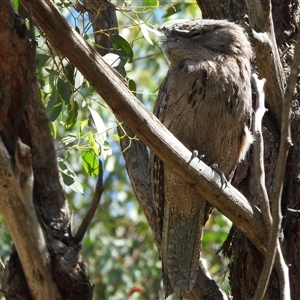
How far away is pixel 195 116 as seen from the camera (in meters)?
3.08

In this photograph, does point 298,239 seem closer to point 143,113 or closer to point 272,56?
point 272,56

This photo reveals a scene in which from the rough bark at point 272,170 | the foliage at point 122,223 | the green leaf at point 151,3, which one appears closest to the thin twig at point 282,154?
the rough bark at point 272,170

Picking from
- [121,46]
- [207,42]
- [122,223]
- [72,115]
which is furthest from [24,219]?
[122,223]

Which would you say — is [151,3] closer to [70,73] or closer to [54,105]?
[70,73]

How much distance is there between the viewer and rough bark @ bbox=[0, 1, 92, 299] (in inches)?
79.4

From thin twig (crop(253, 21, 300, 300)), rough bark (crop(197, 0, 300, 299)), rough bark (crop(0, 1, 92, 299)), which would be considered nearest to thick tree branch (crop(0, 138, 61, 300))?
rough bark (crop(0, 1, 92, 299))

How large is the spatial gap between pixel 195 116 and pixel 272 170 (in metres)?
0.44

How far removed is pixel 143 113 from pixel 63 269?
23.5 inches

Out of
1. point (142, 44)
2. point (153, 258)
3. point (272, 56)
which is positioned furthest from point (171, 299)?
point (272, 56)

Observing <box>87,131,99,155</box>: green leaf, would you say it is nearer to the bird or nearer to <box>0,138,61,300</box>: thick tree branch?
the bird

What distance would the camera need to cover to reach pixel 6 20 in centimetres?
221

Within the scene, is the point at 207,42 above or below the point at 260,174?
above

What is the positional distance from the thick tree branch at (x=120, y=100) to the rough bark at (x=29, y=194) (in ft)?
0.35

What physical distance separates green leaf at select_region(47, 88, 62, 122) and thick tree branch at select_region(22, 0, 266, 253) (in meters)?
0.81
